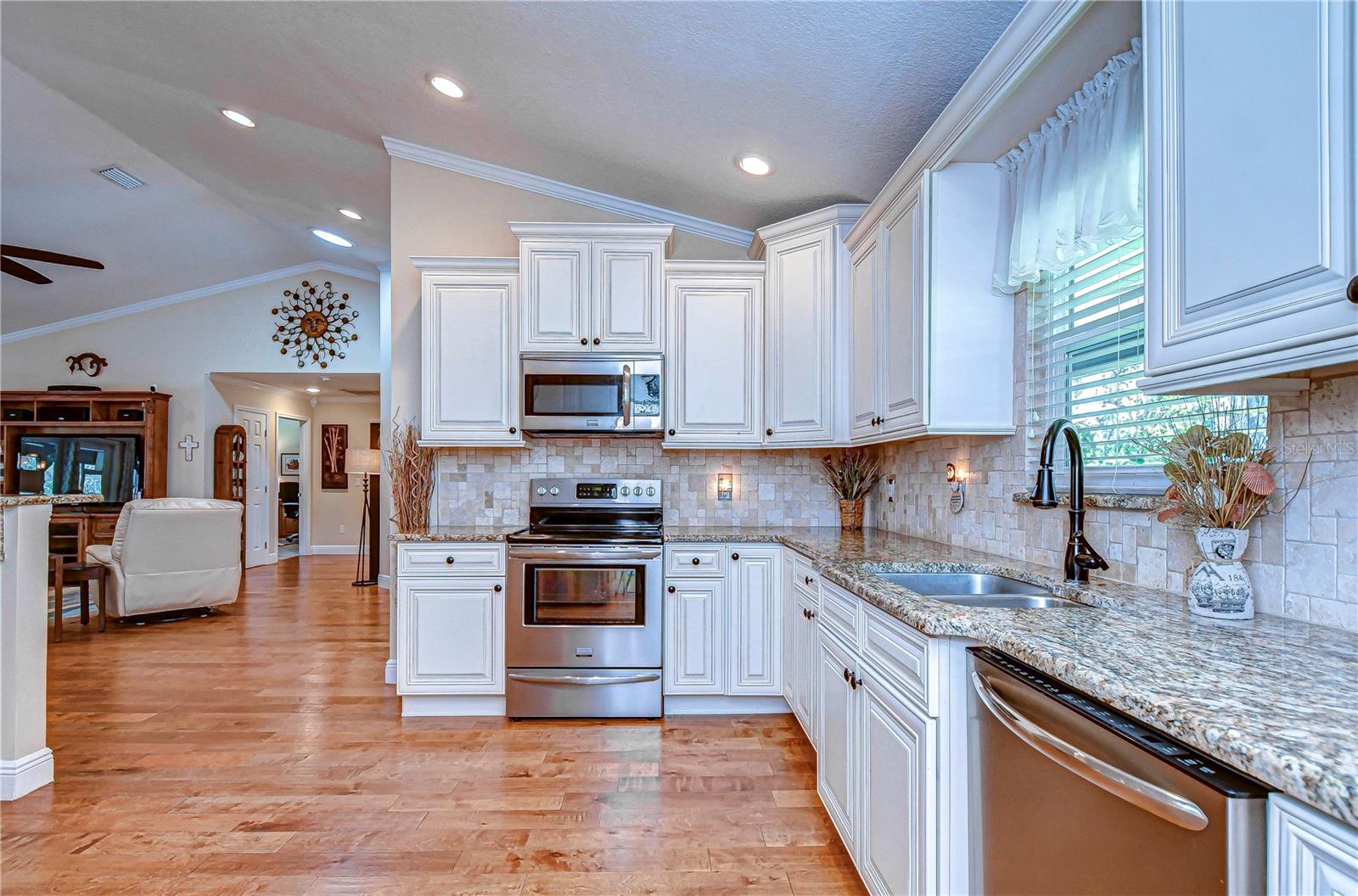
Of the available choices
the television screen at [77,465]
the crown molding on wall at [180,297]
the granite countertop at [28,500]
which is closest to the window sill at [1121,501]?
the granite countertop at [28,500]

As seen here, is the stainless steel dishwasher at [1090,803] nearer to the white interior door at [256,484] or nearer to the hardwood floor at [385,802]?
the hardwood floor at [385,802]

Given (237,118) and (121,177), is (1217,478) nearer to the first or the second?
(237,118)

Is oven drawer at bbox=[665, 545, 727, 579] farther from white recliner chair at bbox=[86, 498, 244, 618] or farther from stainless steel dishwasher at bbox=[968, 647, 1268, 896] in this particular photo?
white recliner chair at bbox=[86, 498, 244, 618]

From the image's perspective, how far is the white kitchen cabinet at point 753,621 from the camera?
311 centimetres

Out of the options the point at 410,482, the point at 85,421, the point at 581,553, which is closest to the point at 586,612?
the point at 581,553

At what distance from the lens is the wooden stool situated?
464 cm

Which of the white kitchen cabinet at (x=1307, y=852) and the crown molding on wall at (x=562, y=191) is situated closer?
the white kitchen cabinet at (x=1307, y=852)

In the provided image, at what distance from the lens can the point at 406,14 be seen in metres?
2.48

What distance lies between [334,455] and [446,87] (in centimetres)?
777

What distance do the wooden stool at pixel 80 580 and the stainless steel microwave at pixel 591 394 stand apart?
3994 mm

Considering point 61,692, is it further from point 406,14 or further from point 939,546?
point 939,546

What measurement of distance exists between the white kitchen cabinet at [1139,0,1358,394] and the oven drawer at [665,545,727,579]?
2145 millimetres

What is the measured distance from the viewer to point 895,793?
1533mm

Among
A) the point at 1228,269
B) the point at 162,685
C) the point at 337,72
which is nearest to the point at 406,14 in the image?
the point at 337,72
